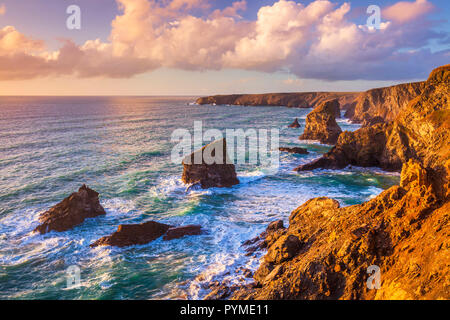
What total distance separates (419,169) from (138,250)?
56.8 feet

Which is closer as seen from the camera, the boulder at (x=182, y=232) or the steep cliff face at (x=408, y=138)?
the boulder at (x=182, y=232)

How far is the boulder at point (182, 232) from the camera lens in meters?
20.6

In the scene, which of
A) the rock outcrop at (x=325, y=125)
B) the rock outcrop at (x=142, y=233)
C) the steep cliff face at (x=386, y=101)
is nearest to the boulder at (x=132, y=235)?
the rock outcrop at (x=142, y=233)

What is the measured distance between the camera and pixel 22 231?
72.1 ft

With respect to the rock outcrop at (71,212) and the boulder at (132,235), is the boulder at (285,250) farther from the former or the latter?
the rock outcrop at (71,212)

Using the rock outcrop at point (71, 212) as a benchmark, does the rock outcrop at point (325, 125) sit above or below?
above

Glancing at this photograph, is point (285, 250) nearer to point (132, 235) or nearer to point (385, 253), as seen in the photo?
point (385, 253)

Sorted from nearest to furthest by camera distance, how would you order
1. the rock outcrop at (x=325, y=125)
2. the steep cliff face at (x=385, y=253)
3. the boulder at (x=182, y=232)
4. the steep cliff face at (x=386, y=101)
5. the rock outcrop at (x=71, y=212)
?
the steep cliff face at (x=385, y=253) < the boulder at (x=182, y=232) < the rock outcrop at (x=71, y=212) < the rock outcrop at (x=325, y=125) < the steep cliff face at (x=386, y=101)

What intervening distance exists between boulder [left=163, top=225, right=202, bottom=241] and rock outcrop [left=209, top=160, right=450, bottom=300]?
30.1 feet

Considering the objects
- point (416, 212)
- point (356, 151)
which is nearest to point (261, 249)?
point (416, 212)

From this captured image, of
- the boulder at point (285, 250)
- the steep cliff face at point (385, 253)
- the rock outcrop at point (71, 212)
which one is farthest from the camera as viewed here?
the rock outcrop at point (71, 212)

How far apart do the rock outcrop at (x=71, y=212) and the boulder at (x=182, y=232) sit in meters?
8.24
